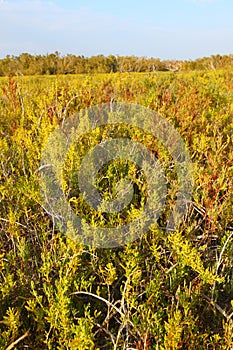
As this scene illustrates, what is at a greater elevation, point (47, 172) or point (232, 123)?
point (232, 123)

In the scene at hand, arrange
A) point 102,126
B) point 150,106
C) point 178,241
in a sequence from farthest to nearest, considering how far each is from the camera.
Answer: point 150,106 < point 102,126 < point 178,241

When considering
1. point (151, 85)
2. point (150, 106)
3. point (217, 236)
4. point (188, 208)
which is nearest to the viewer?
point (217, 236)

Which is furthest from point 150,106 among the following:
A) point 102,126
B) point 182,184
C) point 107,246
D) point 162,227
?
point 107,246

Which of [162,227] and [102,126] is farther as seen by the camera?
[102,126]

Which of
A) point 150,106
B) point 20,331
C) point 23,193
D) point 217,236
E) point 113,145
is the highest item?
point 150,106

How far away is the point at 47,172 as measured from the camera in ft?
8.03

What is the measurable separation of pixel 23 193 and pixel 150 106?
180 cm

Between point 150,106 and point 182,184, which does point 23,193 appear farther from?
point 150,106

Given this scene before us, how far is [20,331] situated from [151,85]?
3.91m

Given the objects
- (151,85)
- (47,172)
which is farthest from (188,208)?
(151,85)

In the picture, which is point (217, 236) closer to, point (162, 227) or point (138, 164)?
point (162, 227)

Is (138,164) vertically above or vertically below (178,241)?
above

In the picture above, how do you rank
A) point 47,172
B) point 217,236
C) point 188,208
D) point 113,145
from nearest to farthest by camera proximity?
point 217,236, point 188,208, point 47,172, point 113,145

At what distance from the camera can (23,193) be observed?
85.0 inches
